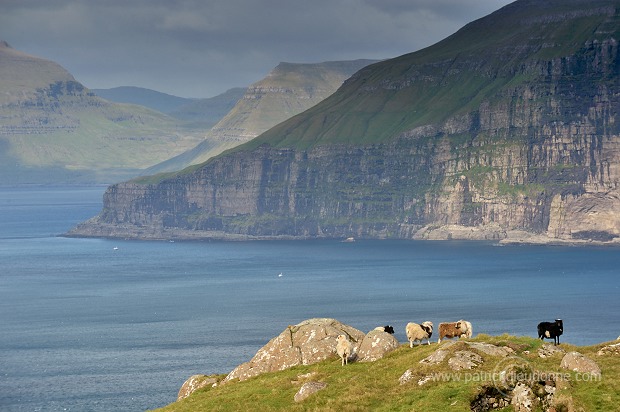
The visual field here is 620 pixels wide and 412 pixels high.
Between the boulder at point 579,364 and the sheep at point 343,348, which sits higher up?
the boulder at point 579,364

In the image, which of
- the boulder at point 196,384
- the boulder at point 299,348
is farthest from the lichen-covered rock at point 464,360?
the boulder at point 196,384

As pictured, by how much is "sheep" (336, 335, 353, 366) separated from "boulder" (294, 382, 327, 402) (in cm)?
596

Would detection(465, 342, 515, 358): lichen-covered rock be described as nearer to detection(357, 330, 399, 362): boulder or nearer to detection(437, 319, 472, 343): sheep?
detection(357, 330, 399, 362): boulder

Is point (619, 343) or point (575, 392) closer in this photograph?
point (575, 392)

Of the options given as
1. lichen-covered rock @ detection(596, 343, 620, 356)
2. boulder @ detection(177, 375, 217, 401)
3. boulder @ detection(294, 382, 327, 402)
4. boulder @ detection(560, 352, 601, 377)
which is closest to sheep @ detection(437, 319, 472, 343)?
lichen-covered rock @ detection(596, 343, 620, 356)

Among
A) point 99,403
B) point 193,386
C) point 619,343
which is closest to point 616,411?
point 619,343

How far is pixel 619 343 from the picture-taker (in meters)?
65.7

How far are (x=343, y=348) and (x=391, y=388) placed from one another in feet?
28.9

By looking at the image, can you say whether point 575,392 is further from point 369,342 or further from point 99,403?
point 99,403

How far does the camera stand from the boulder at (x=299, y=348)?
235 ft

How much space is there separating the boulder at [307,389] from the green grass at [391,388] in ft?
1.39

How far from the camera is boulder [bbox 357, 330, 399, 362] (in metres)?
68.4

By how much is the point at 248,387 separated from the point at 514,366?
58.5 ft

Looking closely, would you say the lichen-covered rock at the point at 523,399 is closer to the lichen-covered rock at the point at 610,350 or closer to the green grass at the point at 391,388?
the green grass at the point at 391,388
